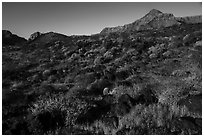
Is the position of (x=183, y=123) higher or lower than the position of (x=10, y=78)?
lower

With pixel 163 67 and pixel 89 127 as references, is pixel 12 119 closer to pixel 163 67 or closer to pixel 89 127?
pixel 89 127

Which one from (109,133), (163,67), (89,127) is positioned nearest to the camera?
(109,133)

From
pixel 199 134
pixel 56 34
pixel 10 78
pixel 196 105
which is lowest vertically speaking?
pixel 199 134

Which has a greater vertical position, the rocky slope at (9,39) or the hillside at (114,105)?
the rocky slope at (9,39)

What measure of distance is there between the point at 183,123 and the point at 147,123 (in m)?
1.17

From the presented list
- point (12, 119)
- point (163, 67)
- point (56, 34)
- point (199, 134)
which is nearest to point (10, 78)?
point (12, 119)

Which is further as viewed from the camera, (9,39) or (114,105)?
(9,39)

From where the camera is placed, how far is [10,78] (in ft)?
58.1

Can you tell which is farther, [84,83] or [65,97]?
[84,83]

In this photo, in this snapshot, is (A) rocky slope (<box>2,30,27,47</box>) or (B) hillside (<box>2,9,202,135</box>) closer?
(B) hillside (<box>2,9,202,135</box>)

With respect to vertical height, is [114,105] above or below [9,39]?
below

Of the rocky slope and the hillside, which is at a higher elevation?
the rocky slope

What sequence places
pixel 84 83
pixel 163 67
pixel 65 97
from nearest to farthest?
pixel 65 97
pixel 84 83
pixel 163 67

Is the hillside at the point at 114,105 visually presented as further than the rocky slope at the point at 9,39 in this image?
No
